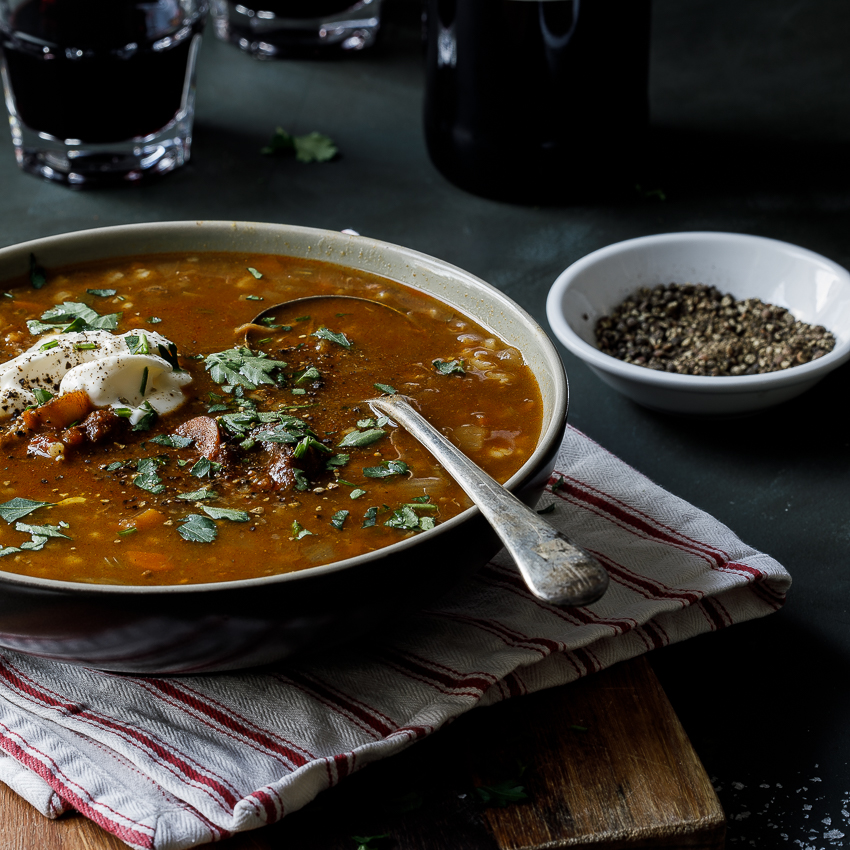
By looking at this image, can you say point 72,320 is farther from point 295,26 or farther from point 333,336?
point 295,26

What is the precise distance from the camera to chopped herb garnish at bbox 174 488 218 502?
209 cm

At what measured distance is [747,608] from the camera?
2439 millimetres

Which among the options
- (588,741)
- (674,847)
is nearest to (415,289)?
(588,741)

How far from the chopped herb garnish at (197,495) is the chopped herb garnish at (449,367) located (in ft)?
2.03

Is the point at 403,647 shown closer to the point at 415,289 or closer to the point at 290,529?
the point at 290,529

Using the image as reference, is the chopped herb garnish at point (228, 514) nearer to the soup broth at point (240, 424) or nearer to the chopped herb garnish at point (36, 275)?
the soup broth at point (240, 424)

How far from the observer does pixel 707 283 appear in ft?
12.1

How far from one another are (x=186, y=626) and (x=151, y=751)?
0.33m

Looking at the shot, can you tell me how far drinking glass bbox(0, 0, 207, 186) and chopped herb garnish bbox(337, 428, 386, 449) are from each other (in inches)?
100

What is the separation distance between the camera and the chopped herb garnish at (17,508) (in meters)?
2.03

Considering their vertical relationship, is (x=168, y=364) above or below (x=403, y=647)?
above

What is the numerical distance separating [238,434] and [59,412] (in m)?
0.36

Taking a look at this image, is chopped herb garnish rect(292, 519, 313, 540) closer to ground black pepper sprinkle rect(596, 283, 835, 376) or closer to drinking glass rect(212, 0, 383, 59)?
ground black pepper sprinkle rect(596, 283, 835, 376)

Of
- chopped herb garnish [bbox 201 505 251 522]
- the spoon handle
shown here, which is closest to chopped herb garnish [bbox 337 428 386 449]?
the spoon handle
